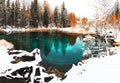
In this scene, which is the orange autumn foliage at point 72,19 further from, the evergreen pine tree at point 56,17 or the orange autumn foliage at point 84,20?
the evergreen pine tree at point 56,17

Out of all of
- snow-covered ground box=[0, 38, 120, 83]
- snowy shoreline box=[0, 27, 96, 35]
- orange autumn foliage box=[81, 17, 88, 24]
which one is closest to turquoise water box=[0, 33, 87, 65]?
A: snowy shoreline box=[0, 27, 96, 35]

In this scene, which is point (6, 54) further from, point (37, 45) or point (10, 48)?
point (37, 45)

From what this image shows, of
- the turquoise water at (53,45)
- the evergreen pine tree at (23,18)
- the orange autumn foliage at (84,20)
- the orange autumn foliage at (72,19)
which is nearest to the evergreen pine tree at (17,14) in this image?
the evergreen pine tree at (23,18)

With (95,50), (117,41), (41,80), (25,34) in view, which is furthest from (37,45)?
(117,41)

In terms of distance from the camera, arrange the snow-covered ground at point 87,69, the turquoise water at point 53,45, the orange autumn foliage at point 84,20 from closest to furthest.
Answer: the snow-covered ground at point 87,69
the turquoise water at point 53,45
the orange autumn foliage at point 84,20

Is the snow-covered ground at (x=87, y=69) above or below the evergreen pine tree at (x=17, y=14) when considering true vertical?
below

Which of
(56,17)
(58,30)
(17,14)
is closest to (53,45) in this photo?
(58,30)

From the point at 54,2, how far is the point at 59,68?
1544 mm

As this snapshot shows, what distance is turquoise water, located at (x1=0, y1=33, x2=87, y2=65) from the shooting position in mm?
5691

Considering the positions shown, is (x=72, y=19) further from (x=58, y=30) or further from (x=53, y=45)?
(x=53, y=45)

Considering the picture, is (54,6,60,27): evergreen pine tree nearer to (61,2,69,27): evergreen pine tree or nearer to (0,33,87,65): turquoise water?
(61,2,69,27): evergreen pine tree

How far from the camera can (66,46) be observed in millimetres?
5934

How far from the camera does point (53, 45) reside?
5.84 meters

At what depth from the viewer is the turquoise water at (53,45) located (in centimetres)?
569
